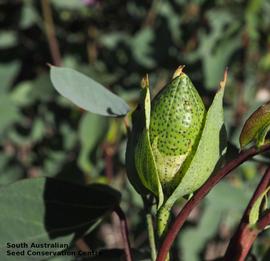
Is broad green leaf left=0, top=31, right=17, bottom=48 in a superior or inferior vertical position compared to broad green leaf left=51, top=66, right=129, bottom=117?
inferior

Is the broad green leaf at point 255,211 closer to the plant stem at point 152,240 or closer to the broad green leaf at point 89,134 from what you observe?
the plant stem at point 152,240

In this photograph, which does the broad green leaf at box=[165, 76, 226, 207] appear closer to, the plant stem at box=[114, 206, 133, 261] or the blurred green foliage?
the plant stem at box=[114, 206, 133, 261]

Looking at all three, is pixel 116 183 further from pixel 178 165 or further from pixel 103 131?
pixel 178 165

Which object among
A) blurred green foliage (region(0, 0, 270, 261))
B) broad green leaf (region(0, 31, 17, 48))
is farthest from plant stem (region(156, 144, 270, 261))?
broad green leaf (region(0, 31, 17, 48))

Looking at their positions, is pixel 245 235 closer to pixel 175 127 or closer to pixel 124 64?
pixel 175 127

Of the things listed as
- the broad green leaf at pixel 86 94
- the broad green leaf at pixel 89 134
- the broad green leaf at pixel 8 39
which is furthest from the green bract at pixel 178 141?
the broad green leaf at pixel 8 39

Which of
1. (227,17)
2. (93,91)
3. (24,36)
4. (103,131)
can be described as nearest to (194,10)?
(227,17)

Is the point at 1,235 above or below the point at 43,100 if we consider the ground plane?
above
